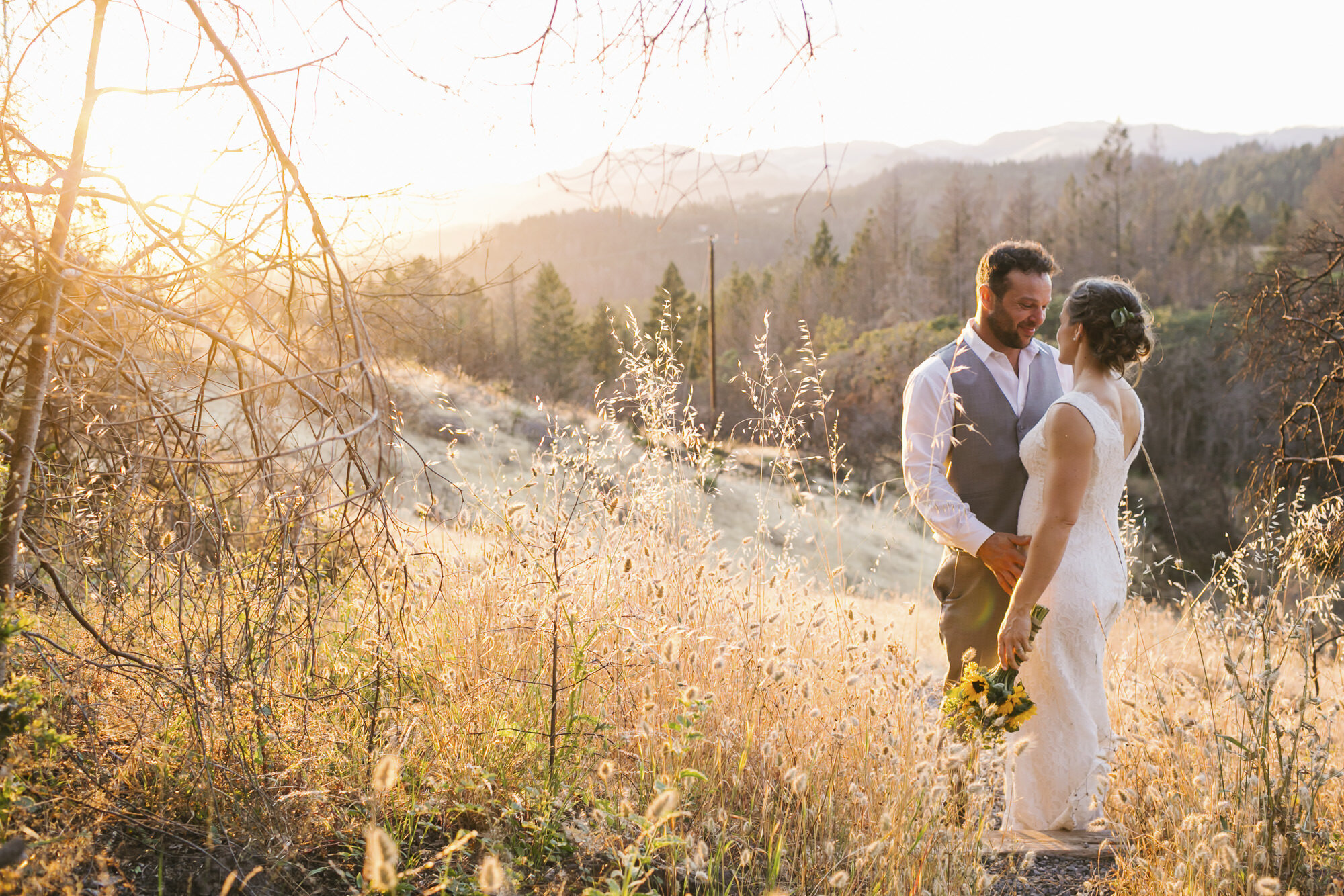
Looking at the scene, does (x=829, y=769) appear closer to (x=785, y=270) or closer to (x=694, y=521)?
(x=694, y=521)

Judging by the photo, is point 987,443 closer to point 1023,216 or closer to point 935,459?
point 935,459

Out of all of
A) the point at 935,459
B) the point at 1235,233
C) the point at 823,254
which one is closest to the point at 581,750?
the point at 935,459

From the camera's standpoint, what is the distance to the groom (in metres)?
3.06

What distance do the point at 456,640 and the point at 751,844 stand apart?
1.25m

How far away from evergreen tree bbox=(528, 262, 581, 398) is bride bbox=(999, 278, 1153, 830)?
158 ft

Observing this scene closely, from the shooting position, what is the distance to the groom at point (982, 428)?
306 centimetres

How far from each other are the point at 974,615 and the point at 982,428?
2.38ft

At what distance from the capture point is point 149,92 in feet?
6.17

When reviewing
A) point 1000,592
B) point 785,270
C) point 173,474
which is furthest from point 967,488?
point 785,270

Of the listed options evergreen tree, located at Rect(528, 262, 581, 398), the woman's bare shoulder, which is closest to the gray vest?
the woman's bare shoulder

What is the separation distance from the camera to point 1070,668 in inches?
115

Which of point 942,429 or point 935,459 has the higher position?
point 942,429

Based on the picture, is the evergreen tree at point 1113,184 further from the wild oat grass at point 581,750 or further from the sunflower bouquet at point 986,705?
the sunflower bouquet at point 986,705

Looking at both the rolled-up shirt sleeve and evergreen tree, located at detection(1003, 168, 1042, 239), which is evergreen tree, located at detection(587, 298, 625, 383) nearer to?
evergreen tree, located at detection(1003, 168, 1042, 239)
